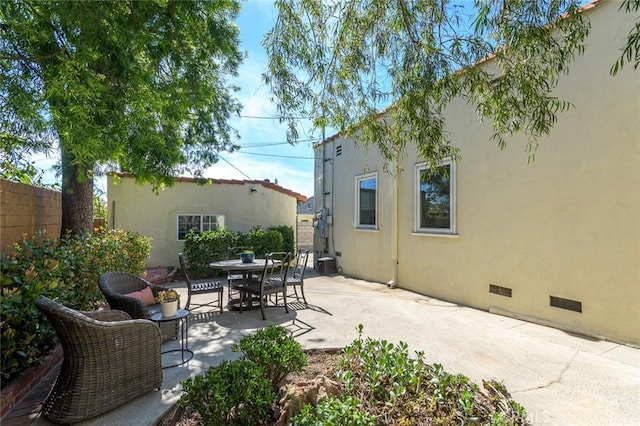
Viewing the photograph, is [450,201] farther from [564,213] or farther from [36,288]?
[36,288]

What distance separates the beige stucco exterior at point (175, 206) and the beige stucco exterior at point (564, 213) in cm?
617

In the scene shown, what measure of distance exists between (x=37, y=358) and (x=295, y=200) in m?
11.6

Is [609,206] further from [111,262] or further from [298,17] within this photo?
[111,262]

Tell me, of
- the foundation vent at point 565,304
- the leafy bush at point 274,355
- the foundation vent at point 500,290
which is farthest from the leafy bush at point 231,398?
the foundation vent at point 500,290

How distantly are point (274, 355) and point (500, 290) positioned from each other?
4.54 metres

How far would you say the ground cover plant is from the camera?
2.07 meters

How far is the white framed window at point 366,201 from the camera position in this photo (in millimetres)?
8719

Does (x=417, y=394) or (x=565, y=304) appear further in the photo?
(x=565, y=304)

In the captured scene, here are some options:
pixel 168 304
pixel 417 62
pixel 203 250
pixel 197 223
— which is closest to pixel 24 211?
pixel 168 304

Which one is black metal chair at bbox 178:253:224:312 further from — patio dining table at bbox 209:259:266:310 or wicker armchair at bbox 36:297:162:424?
wicker armchair at bbox 36:297:162:424

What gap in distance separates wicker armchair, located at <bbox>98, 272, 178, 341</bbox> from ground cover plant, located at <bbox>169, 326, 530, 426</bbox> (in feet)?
4.45

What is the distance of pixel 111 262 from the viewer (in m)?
5.09

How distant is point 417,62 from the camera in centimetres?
323

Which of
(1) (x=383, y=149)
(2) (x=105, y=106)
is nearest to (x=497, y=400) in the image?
(1) (x=383, y=149)
